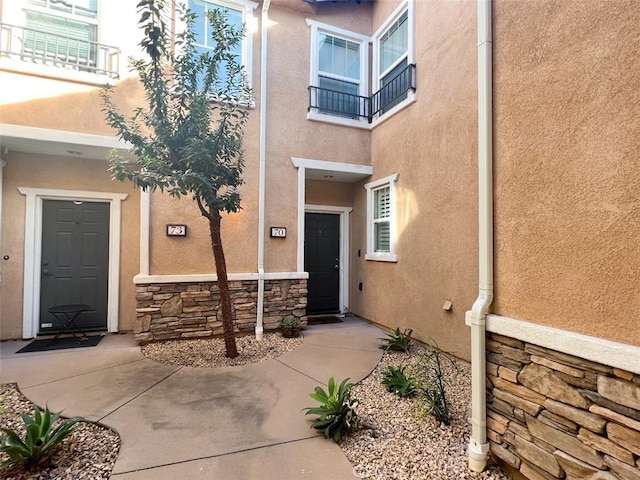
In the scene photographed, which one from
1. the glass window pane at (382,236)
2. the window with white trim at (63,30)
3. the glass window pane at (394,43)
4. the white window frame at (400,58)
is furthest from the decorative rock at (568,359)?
the window with white trim at (63,30)

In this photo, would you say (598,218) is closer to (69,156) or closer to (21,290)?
(69,156)

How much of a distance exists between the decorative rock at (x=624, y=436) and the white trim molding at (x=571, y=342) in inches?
11.4

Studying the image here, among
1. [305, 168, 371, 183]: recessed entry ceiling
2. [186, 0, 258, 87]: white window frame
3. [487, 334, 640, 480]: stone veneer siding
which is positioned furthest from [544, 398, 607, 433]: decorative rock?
[186, 0, 258, 87]: white window frame

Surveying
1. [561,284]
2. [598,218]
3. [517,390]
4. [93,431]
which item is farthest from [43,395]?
[598,218]

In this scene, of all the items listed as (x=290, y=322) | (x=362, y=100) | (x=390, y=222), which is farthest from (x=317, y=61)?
(x=290, y=322)

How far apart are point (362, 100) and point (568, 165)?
195 inches

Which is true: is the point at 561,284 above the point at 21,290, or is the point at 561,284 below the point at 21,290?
above

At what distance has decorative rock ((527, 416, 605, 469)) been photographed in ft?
5.28

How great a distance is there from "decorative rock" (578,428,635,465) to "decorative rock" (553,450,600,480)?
0.38 feet

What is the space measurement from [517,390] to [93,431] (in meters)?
3.07

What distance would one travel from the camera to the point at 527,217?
1959 mm

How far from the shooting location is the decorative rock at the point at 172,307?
458 centimetres

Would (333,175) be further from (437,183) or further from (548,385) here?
(548,385)

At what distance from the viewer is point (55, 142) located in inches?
163
